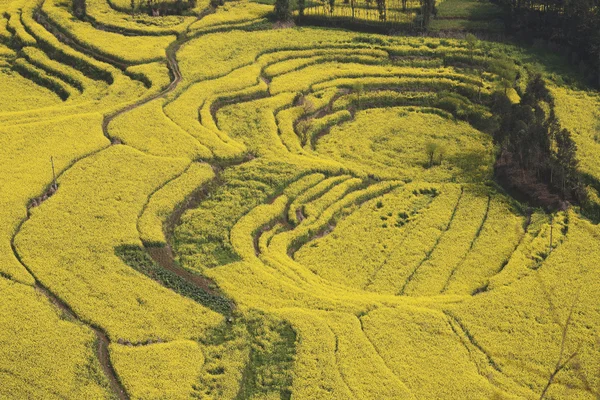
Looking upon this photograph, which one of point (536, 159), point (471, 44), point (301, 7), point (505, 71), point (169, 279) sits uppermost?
point (301, 7)

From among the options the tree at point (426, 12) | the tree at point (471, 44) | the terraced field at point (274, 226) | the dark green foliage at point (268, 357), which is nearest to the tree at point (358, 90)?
the terraced field at point (274, 226)

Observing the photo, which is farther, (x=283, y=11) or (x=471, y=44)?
(x=283, y=11)

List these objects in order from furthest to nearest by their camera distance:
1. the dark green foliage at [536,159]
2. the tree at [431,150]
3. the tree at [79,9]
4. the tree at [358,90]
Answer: the tree at [79,9], the tree at [358,90], the tree at [431,150], the dark green foliage at [536,159]

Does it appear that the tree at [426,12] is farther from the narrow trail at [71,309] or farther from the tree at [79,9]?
the tree at [79,9]

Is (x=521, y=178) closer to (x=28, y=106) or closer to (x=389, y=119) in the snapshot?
(x=389, y=119)

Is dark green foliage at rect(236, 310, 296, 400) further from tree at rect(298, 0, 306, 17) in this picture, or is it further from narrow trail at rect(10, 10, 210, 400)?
tree at rect(298, 0, 306, 17)

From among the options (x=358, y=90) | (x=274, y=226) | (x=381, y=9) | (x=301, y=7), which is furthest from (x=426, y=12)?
(x=274, y=226)

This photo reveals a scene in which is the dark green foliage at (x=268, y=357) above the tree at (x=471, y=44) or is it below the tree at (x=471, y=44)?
below

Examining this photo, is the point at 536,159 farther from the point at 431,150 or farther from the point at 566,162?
the point at 431,150
